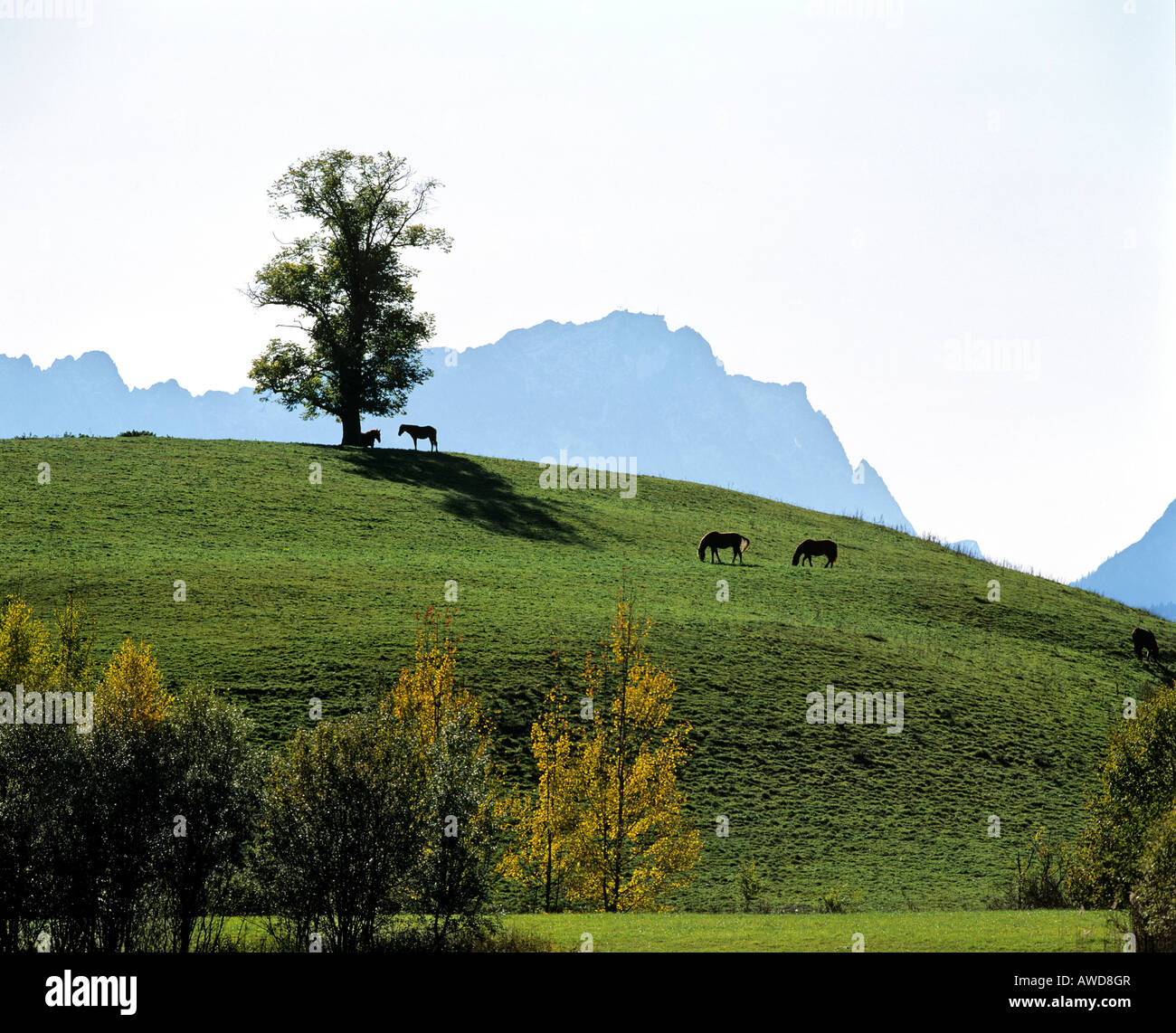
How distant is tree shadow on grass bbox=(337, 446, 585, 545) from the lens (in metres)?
67.1

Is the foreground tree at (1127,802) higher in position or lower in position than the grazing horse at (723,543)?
lower

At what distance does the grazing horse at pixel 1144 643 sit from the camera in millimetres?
56812

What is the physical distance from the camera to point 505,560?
5778 centimetres

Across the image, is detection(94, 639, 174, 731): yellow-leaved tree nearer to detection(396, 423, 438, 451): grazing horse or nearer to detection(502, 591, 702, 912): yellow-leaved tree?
detection(502, 591, 702, 912): yellow-leaved tree

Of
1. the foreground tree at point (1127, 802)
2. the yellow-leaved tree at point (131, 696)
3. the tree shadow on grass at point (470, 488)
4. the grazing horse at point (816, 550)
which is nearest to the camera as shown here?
the yellow-leaved tree at point (131, 696)

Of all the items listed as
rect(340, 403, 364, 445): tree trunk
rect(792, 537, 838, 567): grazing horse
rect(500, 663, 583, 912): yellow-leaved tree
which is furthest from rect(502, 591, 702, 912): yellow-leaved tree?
rect(340, 403, 364, 445): tree trunk

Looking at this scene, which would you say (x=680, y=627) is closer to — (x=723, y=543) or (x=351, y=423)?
(x=723, y=543)

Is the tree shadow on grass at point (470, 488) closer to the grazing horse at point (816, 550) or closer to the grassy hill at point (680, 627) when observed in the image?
the grassy hill at point (680, 627)

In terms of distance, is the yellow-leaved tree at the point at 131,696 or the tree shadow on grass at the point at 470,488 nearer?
the yellow-leaved tree at the point at 131,696

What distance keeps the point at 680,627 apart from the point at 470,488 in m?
32.1

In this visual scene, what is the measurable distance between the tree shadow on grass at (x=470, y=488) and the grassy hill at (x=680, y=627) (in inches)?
16.6

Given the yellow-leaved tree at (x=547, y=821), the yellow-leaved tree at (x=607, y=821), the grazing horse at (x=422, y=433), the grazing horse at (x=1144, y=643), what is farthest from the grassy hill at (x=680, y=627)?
the grazing horse at (x=422, y=433)
